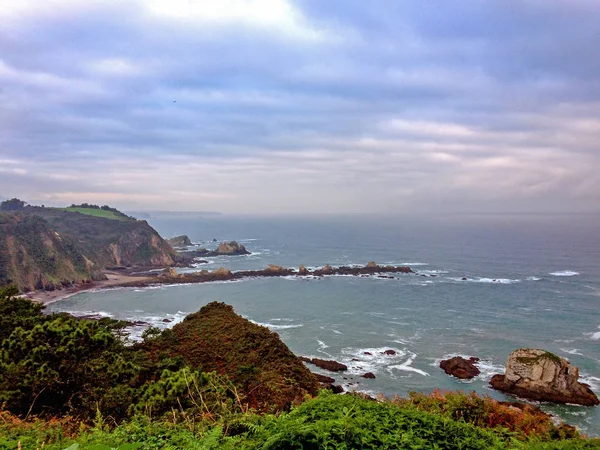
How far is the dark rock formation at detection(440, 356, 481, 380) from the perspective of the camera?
28.0m

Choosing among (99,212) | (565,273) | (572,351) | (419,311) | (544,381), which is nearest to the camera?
(544,381)

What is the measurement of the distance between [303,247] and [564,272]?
62.9 meters

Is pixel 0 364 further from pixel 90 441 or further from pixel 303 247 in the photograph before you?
pixel 303 247

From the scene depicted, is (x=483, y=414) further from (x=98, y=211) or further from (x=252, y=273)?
(x=98, y=211)

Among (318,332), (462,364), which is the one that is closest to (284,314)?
(318,332)

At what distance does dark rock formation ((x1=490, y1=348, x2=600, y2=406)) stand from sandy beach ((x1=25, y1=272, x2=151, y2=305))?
174 feet

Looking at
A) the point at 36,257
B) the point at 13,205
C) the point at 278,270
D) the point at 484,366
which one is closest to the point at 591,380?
the point at 484,366

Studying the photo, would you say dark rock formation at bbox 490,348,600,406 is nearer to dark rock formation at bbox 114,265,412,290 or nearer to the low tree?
dark rock formation at bbox 114,265,412,290

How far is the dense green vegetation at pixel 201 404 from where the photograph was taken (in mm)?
4809

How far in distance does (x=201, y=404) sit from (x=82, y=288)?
62213 mm

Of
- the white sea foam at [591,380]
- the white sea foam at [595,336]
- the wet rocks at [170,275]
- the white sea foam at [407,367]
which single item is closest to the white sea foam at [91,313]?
the wet rocks at [170,275]

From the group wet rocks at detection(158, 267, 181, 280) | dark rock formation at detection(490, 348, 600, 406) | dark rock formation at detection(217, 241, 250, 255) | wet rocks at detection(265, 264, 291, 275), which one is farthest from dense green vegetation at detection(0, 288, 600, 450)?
dark rock formation at detection(217, 241, 250, 255)

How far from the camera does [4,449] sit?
16.7ft

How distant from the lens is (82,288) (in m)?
62.4
